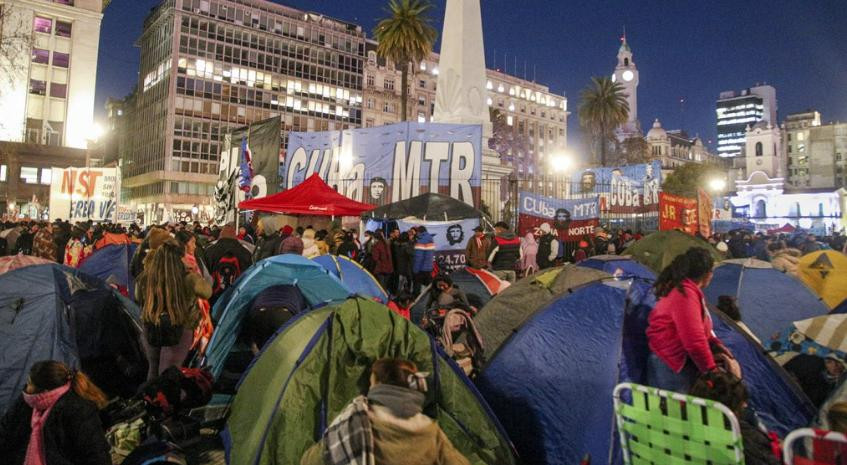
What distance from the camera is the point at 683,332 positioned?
155 inches

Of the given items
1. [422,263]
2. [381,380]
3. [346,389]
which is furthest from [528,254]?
[381,380]

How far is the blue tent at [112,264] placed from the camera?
32.3 ft

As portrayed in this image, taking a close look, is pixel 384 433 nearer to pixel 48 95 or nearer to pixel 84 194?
pixel 84 194

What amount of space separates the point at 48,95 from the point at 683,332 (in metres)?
59.7

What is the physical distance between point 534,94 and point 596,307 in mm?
116664

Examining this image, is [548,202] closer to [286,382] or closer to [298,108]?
[286,382]

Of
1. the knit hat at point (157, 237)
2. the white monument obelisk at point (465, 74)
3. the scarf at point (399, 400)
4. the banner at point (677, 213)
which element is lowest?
the scarf at point (399, 400)

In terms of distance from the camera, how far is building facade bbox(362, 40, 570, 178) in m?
87.7

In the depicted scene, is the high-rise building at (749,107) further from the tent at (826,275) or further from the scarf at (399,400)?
the scarf at (399,400)

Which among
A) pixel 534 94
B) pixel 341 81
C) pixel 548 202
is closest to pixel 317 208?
pixel 548 202

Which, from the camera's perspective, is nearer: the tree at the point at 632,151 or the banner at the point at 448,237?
the banner at the point at 448,237

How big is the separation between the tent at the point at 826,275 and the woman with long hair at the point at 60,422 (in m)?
9.72

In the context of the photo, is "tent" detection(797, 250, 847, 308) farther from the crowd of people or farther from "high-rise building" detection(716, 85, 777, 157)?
"high-rise building" detection(716, 85, 777, 157)

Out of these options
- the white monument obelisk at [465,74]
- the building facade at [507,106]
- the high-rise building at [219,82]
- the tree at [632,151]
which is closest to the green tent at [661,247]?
the white monument obelisk at [465,74]
